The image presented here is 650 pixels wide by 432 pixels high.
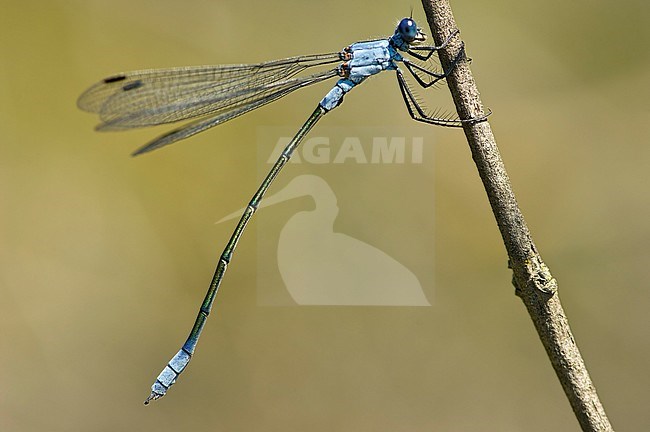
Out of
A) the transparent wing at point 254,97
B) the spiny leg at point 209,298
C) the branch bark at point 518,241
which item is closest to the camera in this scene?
the branch bark at point 518,241

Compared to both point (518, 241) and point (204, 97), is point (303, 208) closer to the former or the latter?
point (204, 97)

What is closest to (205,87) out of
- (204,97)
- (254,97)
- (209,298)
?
(204,97)

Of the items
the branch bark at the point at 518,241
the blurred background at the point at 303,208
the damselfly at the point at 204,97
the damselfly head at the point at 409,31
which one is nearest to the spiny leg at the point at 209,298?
the damselfly at the point at 204,97

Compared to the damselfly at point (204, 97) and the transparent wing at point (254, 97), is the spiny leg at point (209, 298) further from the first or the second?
the transparent wing at point (254, 97)

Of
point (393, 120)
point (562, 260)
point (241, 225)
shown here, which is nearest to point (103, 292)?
point (241, 225)

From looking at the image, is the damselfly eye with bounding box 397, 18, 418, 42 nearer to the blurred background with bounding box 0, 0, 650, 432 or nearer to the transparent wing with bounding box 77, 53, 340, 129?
the transparent wing with bounding box 77, 53, 340, 129

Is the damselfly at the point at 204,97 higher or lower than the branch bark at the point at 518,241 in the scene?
higher

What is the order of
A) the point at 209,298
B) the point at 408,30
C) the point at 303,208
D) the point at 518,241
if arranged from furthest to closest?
the point at 303,208, the point at 209,298, the point at 408,30, the point at 518,241
